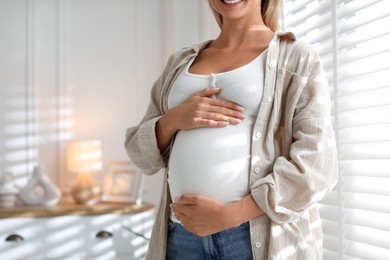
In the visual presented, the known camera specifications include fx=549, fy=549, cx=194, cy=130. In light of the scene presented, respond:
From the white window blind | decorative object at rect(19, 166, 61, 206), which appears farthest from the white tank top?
decorative object at rect(19, 166, 61, 206)

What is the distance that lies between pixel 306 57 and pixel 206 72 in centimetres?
25

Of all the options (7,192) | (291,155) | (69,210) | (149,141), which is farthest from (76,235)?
(291,155)

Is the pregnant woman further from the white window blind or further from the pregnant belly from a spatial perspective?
the white window blind

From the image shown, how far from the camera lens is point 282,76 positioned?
1215 millimetres

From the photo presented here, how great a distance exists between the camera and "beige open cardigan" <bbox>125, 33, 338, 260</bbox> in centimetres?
112

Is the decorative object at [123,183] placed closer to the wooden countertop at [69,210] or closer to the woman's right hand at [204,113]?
the wooden countertop at [69,210]

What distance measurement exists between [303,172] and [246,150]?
15 cm

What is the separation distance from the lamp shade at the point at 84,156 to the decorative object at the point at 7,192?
1.00ft

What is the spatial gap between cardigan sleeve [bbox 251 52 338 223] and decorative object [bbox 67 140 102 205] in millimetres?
1845

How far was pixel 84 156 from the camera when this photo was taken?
2893mm

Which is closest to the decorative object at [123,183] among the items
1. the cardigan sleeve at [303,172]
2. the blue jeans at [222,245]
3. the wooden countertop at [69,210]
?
the wooden countertop at [69,210]

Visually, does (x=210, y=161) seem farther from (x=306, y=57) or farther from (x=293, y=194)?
(x=306, y=57)

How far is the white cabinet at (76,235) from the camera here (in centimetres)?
247

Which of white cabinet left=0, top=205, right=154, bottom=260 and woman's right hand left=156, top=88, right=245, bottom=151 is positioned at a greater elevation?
woman's right hand left=156, top=88, right=245, bottom=151
